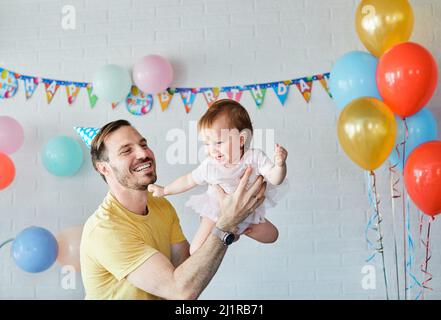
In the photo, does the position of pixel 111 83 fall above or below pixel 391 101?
above

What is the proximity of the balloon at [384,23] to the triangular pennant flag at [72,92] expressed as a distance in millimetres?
1628

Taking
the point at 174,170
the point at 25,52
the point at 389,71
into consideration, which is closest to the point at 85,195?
the point at 174,170

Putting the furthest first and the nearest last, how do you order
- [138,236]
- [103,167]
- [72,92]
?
1. [72,92]
2. [103,167]
3. [138,236]

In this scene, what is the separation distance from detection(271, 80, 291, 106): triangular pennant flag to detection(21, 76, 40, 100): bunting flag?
4.56ft

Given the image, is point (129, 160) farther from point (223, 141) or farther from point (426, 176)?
point (426, 176)

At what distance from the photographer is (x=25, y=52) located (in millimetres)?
3422

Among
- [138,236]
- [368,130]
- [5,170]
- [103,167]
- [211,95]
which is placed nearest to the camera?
[138,236]

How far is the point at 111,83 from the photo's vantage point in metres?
3.11

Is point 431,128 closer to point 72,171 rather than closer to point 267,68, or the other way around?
point 267,68

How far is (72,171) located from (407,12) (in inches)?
74.7

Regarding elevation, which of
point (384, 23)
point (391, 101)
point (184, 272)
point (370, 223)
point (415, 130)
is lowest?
point (184, 272)

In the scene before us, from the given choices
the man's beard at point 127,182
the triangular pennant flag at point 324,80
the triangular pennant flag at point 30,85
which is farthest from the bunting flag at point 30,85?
the triangular pennant flag at point 324,80

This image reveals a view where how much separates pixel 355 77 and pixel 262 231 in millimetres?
909

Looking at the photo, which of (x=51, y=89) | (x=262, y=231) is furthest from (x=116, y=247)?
(x=51, y=89)
